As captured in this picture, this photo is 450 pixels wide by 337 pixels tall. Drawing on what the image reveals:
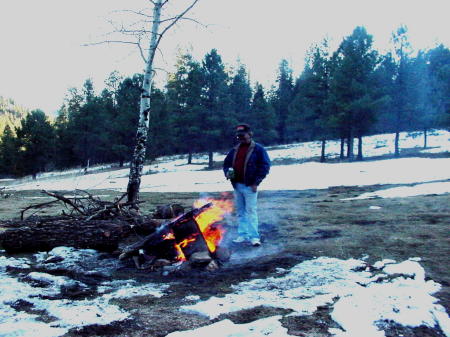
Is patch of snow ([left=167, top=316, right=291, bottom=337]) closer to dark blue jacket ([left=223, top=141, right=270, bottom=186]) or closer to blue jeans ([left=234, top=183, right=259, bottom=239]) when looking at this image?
blue jeans ([left=234, top=183, right=259, bottom=239])

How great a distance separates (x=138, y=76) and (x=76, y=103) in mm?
26090

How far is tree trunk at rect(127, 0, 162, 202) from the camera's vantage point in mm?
10141

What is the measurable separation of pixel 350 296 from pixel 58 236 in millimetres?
5007

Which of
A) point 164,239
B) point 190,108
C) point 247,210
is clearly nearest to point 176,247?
point 164,239

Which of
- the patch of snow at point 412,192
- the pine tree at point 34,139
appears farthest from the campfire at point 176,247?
the pine tree at point 34,139

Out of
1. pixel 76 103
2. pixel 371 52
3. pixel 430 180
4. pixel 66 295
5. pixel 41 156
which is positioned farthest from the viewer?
pixel 76 103

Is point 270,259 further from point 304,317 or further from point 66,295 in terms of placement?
point 66,295

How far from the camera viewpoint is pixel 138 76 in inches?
1377

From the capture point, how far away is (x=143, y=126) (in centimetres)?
1023

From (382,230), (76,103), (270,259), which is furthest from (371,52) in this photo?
(76,103)

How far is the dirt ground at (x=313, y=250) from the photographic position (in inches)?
137

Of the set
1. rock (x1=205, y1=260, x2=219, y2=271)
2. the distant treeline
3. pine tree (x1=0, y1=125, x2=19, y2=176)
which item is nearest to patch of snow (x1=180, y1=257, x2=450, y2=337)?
rock (x1=205, y1=260, x2=219, y2=271)

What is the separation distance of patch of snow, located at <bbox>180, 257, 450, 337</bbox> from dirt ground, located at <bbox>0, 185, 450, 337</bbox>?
13 centimetres

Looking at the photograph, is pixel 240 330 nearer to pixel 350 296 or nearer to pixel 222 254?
pixel 350 296
